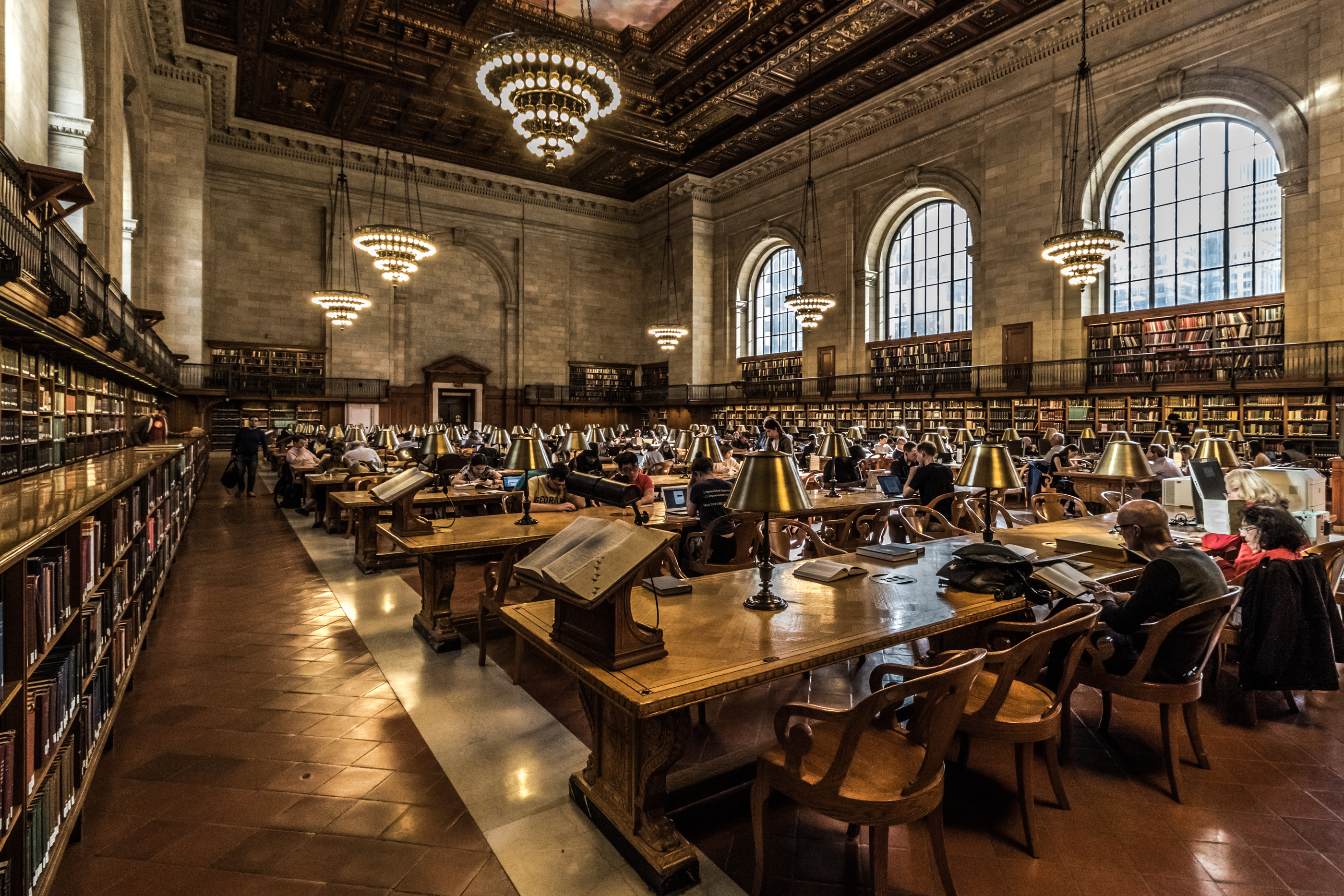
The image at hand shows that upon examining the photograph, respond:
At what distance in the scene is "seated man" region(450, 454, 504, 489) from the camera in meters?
7.12

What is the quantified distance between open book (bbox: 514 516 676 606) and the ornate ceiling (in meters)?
12.8

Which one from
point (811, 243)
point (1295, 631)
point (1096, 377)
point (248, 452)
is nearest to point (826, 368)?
point (811, 243)

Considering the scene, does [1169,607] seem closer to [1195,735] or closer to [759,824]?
[1195,735]

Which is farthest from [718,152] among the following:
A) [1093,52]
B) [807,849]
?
[807,849]

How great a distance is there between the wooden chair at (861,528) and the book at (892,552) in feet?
5.88

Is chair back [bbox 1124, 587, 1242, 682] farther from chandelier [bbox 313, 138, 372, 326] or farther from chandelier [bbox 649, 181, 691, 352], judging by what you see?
chandelier [bbox 313, 138, 372, 326]

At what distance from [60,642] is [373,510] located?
12.7ft

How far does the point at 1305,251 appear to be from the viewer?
10.5 meters

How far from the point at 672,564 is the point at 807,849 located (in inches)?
61.8

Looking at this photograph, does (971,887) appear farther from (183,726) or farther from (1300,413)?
(1300,413)

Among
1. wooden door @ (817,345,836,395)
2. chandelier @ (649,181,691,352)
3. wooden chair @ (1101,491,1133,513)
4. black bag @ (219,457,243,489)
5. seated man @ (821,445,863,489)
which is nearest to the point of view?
wooden chair @ (1101,491,1133,513)

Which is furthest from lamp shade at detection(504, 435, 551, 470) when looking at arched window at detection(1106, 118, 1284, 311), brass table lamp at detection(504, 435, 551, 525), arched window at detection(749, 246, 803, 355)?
arched window at detection(749, 246, 803, 355)

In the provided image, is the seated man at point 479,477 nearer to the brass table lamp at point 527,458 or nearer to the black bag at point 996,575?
the brass table lamp at point 527,458

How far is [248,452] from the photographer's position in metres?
10.9
